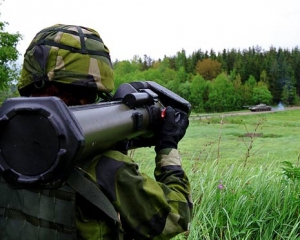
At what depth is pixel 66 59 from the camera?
1.47 metres

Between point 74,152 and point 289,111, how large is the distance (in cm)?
2004

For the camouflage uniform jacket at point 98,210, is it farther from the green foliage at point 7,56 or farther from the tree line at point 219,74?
the green foliage at point 7,56

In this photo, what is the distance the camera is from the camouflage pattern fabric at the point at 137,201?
1.40 m

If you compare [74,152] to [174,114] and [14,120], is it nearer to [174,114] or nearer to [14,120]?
[14,120]

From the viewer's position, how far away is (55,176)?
1152 millimetres

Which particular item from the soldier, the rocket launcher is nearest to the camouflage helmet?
the soldier

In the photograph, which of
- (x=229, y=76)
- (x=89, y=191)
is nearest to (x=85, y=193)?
(x=89, y=191)

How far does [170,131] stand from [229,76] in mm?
23637

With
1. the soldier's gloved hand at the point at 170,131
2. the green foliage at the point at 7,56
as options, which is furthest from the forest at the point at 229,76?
the soldier's gloved hand at the point at 170,131

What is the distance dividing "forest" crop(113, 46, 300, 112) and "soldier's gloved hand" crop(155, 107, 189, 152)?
15.3m

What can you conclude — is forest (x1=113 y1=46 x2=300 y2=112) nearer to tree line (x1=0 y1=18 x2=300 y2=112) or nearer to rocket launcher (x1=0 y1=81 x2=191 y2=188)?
tree line (x1=0 y1=18 x2=300 y2=112)

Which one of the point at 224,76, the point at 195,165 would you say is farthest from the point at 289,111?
the point at 195,165

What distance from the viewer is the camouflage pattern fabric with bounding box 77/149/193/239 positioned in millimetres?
1403

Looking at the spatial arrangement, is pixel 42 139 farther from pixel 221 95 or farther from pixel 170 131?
pixel 221 95
